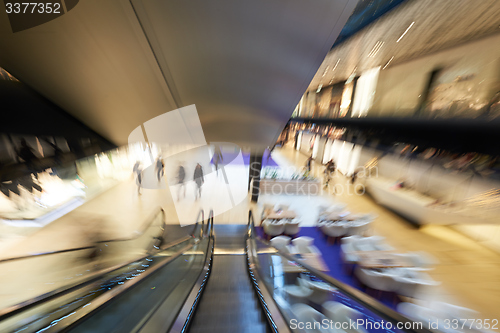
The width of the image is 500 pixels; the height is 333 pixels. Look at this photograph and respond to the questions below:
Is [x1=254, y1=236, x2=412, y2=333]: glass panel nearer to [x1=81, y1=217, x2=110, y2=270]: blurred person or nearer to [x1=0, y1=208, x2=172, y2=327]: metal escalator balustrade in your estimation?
[x1=0, y1=208, x2=172, y2=327]: metal escalator balustrade

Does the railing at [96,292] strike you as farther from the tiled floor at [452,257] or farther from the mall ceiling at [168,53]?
the tiled floor at [452,257]

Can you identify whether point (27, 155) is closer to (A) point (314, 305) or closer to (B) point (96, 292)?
(B) point (96, 292)

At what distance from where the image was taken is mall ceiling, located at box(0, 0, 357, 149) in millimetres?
2012

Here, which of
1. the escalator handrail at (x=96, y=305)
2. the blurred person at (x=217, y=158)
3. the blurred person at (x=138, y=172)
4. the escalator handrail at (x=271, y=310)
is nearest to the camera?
the escalator handrail at (x=96, y=305)

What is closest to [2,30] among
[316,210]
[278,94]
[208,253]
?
[278,94]

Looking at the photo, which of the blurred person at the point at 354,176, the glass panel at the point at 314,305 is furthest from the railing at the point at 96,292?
the blurred person at the point at 354,176

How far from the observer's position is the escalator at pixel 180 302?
1.37m

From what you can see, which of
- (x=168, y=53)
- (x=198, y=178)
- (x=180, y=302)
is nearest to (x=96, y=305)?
(x=180, y=302)

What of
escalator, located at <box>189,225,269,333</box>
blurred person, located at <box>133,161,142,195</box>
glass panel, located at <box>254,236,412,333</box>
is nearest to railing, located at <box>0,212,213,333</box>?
escalator, located at <box>189,225,269,333</box>

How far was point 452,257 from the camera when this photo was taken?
5488 mm

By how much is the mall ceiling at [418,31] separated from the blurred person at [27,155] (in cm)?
563

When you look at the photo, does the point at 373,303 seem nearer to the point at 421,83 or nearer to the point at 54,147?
the point at 421,83

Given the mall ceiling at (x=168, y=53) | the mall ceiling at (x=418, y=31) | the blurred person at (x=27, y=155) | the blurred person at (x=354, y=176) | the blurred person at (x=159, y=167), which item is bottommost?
the blurred person at (x=354, y=176)

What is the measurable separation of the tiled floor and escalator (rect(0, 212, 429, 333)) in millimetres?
3819
